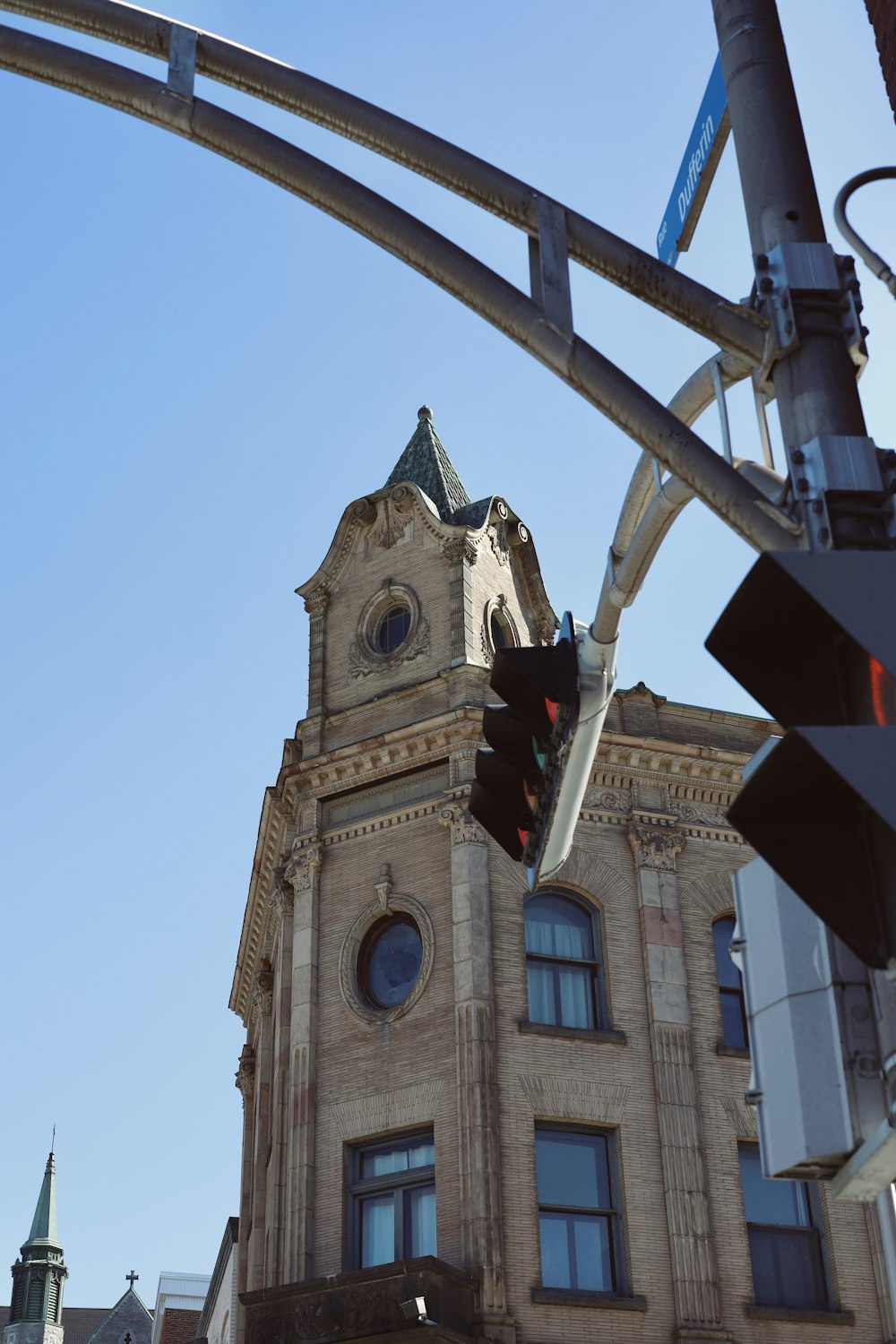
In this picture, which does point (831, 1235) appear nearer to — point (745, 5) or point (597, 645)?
point (597, 645)

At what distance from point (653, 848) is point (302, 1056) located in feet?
20.3

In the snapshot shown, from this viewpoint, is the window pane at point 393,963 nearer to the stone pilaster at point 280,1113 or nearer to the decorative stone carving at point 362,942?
the decorative stone carving at point 362,942

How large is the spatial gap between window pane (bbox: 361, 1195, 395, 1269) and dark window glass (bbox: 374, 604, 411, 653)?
8.93 meters

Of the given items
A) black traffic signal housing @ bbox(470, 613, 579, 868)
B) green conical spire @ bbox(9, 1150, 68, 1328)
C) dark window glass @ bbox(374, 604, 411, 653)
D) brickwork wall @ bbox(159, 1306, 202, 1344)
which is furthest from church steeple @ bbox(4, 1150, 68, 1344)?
black traffic signal housing @ bbox(470, 613, 579, 868)

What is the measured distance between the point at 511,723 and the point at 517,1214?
52.4ft

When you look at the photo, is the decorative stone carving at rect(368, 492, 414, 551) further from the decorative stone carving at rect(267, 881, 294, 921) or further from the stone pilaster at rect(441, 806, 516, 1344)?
the decorative stone carving at rect(267, 881, 294, 921)

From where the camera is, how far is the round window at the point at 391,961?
23.5 metres

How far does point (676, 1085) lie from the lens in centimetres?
2262

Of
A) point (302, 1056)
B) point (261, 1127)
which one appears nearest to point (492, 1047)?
point (302, 1056)

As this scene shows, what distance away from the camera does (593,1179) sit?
72.4 ft

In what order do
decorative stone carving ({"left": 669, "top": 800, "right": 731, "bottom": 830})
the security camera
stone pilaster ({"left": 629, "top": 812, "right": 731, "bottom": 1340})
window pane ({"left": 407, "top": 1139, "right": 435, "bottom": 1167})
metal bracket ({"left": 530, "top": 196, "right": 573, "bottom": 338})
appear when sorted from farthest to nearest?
decorative stone carving ({"left": 669, "top": 800, "right": 731, "bottom": 830}) < window pane ({"left": 407, "top": 1139, "right": 435, "bottom": 1167}) < stone pilaster ({"left": 629, "top": 812, "right": 731, "bottom": 1340}) < the security camera < metal bracket ({"left": 530, "top": 196, "right": 573, "bottom": 338})

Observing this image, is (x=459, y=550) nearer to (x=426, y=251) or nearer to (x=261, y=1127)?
(x=261, y=1127)

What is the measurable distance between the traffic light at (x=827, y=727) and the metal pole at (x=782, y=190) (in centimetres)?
100

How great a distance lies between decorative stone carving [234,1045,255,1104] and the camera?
31328 millimetres
